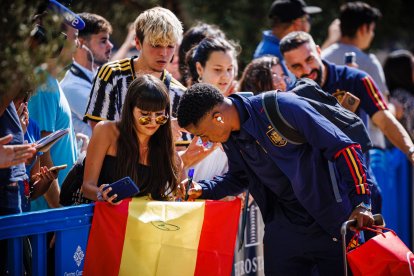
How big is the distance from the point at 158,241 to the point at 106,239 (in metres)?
0.32

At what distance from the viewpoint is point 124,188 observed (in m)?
4.91

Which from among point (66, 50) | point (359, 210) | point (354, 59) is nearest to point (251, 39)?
point (354, 59)

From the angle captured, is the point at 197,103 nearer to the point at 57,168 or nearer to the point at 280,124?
the point at 280,124

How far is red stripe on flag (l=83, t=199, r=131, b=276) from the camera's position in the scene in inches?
196

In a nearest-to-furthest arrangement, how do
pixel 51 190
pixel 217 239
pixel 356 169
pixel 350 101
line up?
pixel 356 169 → pixel 217 239 → pixel 51 190 → pixel 350 101

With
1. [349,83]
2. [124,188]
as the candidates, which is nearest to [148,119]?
[124,188]

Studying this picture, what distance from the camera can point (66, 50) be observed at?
12.1 ft

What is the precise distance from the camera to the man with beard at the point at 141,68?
20.1 feet

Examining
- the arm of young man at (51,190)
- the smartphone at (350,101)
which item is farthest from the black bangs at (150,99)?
the smartphone at (350,101)

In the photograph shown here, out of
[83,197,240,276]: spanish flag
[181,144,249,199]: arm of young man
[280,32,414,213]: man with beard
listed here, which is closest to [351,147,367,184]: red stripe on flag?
[181,144,249,199]: arm of young man

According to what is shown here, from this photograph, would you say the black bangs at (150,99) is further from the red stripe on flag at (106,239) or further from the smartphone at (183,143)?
the smartphone at (183,143)

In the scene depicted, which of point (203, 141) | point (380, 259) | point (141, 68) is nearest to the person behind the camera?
point (380, 259)

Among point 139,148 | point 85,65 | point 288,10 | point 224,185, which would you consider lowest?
point 224,185

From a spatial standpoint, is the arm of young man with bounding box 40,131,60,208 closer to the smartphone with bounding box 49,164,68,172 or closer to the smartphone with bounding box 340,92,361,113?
the smartphone with bounding box 49,164,68,172
